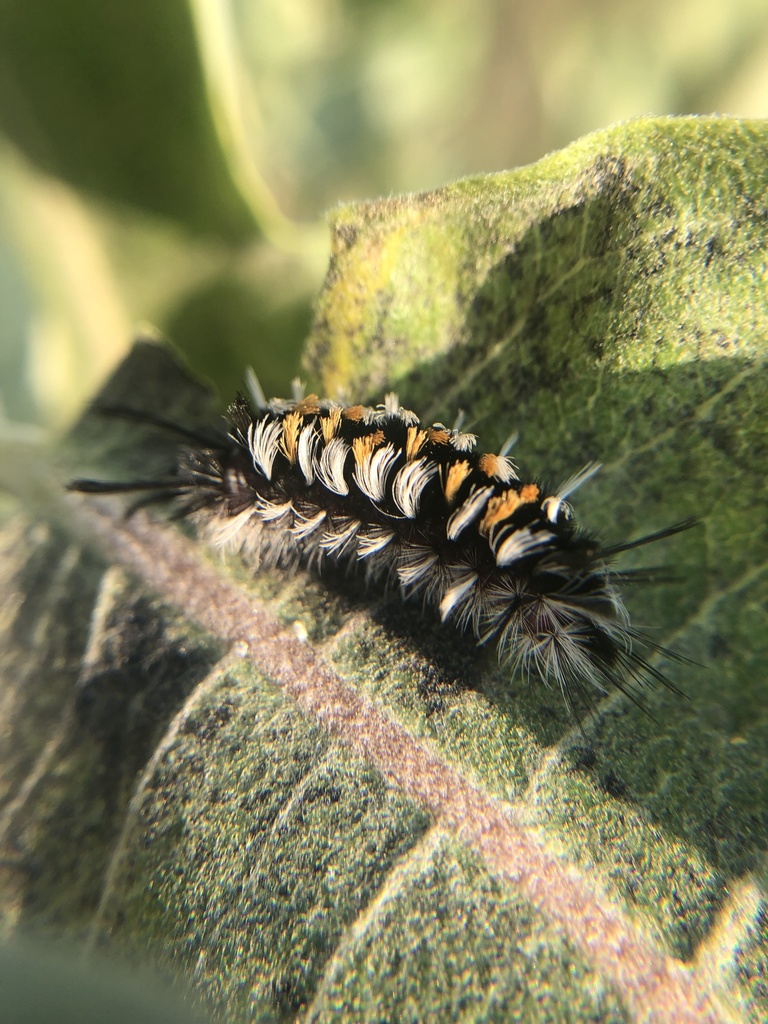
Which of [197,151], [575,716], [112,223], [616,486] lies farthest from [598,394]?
[112,223]

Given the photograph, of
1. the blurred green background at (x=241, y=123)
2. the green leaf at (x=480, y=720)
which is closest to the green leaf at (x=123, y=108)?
the blurred green background at (x=241, y=123)

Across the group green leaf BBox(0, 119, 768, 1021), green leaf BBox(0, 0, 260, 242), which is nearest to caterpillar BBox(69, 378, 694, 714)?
green leaf BBox(0, 119, 768, 1021)

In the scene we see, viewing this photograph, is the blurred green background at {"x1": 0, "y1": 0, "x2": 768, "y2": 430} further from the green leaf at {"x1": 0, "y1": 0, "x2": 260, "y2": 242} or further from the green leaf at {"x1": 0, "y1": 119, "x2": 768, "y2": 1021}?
the green leaf at {"x1": 0, "y1": 119, "x2": 768, "y2": 1021}

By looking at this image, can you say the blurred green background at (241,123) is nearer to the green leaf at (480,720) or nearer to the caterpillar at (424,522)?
the caterpillar at (424,522)

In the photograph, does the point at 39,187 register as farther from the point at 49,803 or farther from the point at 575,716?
the point at 575,716

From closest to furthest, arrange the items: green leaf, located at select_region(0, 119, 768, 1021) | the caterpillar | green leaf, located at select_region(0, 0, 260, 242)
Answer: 1. green leaf, located at select_region(0, 119, 768, 1021)
2. the caterpillar
3. green leaf, located at select_region(0, 0, 260, 242)

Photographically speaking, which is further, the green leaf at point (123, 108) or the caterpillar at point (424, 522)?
the green leaf at point (123, 108)
